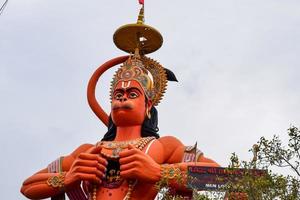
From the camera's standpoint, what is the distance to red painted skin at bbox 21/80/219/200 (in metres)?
9.45

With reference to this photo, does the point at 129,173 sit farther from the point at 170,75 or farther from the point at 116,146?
the point at 170,75

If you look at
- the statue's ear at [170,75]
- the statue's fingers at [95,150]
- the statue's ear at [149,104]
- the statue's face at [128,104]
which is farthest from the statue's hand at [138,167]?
the statue's ear at [170,75]

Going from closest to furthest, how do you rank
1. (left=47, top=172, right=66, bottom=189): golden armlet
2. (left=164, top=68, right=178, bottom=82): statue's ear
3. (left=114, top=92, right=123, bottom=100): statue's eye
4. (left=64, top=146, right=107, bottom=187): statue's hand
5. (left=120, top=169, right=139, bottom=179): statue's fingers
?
1. (left=120, top=169, right=139, bottom=179): statue's fingers
2. (left=64, top=146, right=107, bottom=187): statue's hand
3. (left=47, top=172, right=66, bottom=189): golden armlet
4. (left=114, top=92, right=123, bottom=100): statue's eye
5. (left=164, top=68, right=178, bottom=82): statue's ear

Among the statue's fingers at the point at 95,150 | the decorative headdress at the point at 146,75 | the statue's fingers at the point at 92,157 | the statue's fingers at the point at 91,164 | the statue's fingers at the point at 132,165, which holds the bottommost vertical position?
the statue's fingers at the point at 132,165

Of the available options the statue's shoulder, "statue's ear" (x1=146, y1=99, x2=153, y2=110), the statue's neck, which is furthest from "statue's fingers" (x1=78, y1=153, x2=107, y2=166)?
"statue's ear" (x1=146, y1=99, x2=153, y2=110)

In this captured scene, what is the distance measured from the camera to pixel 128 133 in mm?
10492

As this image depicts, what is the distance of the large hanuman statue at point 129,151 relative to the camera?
9531 millimetres

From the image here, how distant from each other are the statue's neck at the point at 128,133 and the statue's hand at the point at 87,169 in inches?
28.9

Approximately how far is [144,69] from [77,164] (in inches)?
88.7

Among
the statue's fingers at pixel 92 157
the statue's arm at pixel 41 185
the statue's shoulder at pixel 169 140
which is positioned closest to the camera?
the statue's fingers at pixel 92 157

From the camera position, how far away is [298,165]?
6410 millimetres

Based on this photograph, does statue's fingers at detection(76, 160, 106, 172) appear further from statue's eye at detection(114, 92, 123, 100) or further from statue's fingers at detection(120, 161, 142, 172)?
statue's eye at detection(114, 92, 123, 100)

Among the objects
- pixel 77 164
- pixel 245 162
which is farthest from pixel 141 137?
pixel 245 162

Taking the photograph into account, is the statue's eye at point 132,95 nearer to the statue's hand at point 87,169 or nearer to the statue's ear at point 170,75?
the statue's ear at point 170,75
